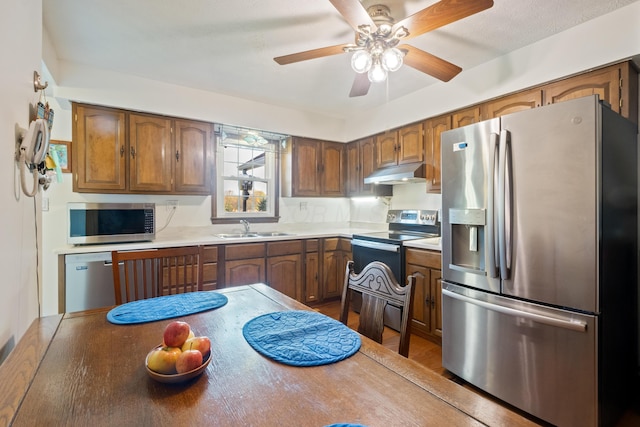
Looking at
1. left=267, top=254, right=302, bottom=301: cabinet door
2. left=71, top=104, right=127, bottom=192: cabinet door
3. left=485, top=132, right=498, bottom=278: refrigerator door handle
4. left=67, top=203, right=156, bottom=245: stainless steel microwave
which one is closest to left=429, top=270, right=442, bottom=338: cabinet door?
left=485, top=132, right=498, bottom=278: refrigerator door handle

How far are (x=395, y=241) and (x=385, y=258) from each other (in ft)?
0.72

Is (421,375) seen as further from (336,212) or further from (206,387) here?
(336,212)

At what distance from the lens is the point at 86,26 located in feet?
6.73

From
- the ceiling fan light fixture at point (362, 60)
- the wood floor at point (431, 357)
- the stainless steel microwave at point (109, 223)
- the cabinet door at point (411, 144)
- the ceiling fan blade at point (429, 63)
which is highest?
the ceiling fan blade at point (429, 63)

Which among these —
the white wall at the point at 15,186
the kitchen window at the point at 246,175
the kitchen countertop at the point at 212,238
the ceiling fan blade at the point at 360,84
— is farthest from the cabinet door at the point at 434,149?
the white wall at the point at 15,186

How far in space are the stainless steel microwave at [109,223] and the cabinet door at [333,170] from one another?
6.74ft

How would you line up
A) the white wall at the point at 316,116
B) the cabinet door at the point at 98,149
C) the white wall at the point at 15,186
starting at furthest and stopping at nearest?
1. the cabinet door at the point at 98,149
2. the white wall at the point at 316,116
3. the white wall at the point at 15,186

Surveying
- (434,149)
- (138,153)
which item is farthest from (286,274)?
(434,149)

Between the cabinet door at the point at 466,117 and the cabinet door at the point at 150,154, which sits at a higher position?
the cabinet door at the point at 466,117

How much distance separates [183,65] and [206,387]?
106 inches

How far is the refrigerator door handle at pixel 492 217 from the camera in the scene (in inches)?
71.0

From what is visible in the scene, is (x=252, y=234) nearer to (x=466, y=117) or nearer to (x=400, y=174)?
(x=400, y=174)

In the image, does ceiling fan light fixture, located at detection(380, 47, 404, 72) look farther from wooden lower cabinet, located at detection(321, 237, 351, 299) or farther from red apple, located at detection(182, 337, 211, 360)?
wooden lower cabinet, located at detection(321, 237, 351, 299)

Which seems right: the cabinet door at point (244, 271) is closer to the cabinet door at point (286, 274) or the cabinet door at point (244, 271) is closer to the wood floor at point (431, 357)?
the cabinet door at point (286, 274)
